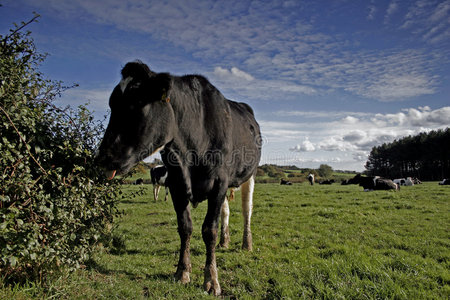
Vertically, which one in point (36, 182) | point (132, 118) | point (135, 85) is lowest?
point (36, 182)

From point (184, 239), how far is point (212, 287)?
87 cm

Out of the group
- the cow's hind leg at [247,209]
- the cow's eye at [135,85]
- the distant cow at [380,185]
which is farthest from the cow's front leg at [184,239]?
the distant cow at [380,185]

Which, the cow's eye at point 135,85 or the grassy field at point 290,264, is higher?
the cow's eye at point 135,85

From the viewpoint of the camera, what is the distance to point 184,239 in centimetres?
442

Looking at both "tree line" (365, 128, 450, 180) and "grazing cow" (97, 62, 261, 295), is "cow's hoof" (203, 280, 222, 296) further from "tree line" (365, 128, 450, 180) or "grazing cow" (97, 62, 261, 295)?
"tree line" (365, 128, 450, 180)

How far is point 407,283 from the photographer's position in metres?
3.88

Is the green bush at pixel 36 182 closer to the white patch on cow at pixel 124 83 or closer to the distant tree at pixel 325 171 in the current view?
the white patch on cow at pixel 124 83

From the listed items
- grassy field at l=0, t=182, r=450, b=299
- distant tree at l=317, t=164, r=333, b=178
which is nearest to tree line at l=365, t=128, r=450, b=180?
distant tree at l=317, t=164, r=333, b=178

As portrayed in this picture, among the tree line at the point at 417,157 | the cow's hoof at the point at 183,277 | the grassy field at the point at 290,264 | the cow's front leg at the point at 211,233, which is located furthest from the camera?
the tree line at the point at 417,157

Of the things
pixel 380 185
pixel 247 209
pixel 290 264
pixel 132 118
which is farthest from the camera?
pixel 380 185

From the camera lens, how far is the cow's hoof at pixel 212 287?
3.83m

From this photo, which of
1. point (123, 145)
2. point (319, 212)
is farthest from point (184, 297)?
point (319, 212)

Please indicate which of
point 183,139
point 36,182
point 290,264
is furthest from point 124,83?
point 290,264

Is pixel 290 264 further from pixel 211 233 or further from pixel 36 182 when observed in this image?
pixel 36 182
